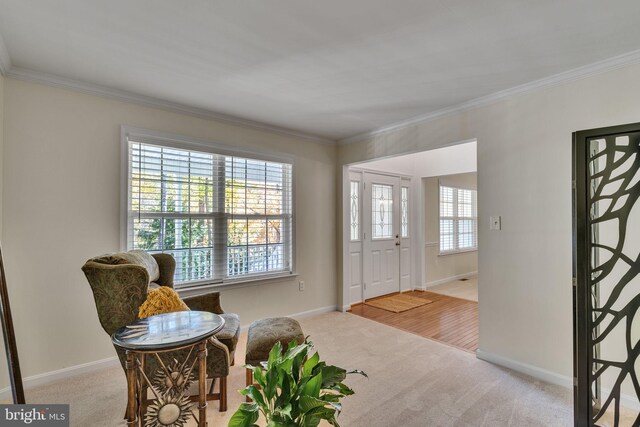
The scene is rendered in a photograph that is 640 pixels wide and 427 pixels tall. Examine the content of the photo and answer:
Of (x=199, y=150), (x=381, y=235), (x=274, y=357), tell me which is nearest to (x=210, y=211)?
(x=199, y=150)

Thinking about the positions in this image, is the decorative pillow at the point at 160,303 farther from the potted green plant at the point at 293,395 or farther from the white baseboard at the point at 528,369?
the white baseboard at the point at 528,369

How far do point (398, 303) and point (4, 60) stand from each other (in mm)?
4930

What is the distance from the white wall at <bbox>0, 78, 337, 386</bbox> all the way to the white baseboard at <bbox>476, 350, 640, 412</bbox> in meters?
3.39

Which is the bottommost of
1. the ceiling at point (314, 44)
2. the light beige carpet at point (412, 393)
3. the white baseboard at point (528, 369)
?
the light beige carpet at point (412, 393)

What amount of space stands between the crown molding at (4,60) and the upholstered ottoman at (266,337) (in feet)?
8.22

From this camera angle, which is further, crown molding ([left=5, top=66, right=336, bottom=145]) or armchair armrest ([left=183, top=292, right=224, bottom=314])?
armchair armrest ([left=183, top=292, right=224, bottom=314])

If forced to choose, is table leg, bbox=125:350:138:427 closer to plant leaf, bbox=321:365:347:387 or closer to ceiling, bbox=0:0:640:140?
plant leaf, bbox=321:365:347:387

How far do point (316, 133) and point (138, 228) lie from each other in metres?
2.37

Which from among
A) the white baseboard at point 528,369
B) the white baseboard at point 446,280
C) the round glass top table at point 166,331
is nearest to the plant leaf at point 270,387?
the round glass top table at point 166,331

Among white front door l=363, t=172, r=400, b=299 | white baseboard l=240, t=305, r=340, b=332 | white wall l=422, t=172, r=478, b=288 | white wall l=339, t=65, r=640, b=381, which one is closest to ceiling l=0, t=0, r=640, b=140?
white wall l=339, t=65, r=640, b=381

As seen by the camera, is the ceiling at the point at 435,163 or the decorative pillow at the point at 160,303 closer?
the decorative pillow at the point at 160,303

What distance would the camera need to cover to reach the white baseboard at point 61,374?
7.30 feet

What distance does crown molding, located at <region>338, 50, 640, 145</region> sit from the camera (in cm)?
213

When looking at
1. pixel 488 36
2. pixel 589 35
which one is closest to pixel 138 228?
pixel 488 36
